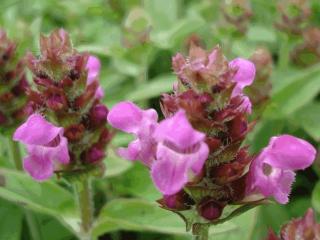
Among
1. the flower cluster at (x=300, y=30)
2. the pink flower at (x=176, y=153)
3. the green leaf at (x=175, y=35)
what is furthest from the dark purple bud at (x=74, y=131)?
the flower cluster at (x=300, y=30)

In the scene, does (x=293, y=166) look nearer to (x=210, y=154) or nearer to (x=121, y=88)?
(x=210, y=154)

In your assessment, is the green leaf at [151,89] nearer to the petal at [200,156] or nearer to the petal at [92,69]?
the petal at [92,69]

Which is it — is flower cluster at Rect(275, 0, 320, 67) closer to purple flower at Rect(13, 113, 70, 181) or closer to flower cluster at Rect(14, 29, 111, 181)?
flower cluster at Rect(14, 29, 111, 181)

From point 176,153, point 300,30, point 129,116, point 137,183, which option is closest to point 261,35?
point 300,30

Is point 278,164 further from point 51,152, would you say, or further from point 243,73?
point 51,152

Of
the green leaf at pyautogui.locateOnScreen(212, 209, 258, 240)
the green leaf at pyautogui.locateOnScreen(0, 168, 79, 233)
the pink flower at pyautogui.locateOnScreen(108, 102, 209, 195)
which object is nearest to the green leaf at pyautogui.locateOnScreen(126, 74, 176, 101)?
the green leaf at pyautogui.locateOnScreen(0, 168, 79, 233)

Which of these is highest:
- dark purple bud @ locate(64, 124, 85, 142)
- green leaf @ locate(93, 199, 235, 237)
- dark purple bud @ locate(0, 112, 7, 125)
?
dark purple bud @ locate(64, 124, 85, 142)

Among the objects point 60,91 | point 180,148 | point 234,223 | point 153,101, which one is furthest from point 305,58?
point 180,148
